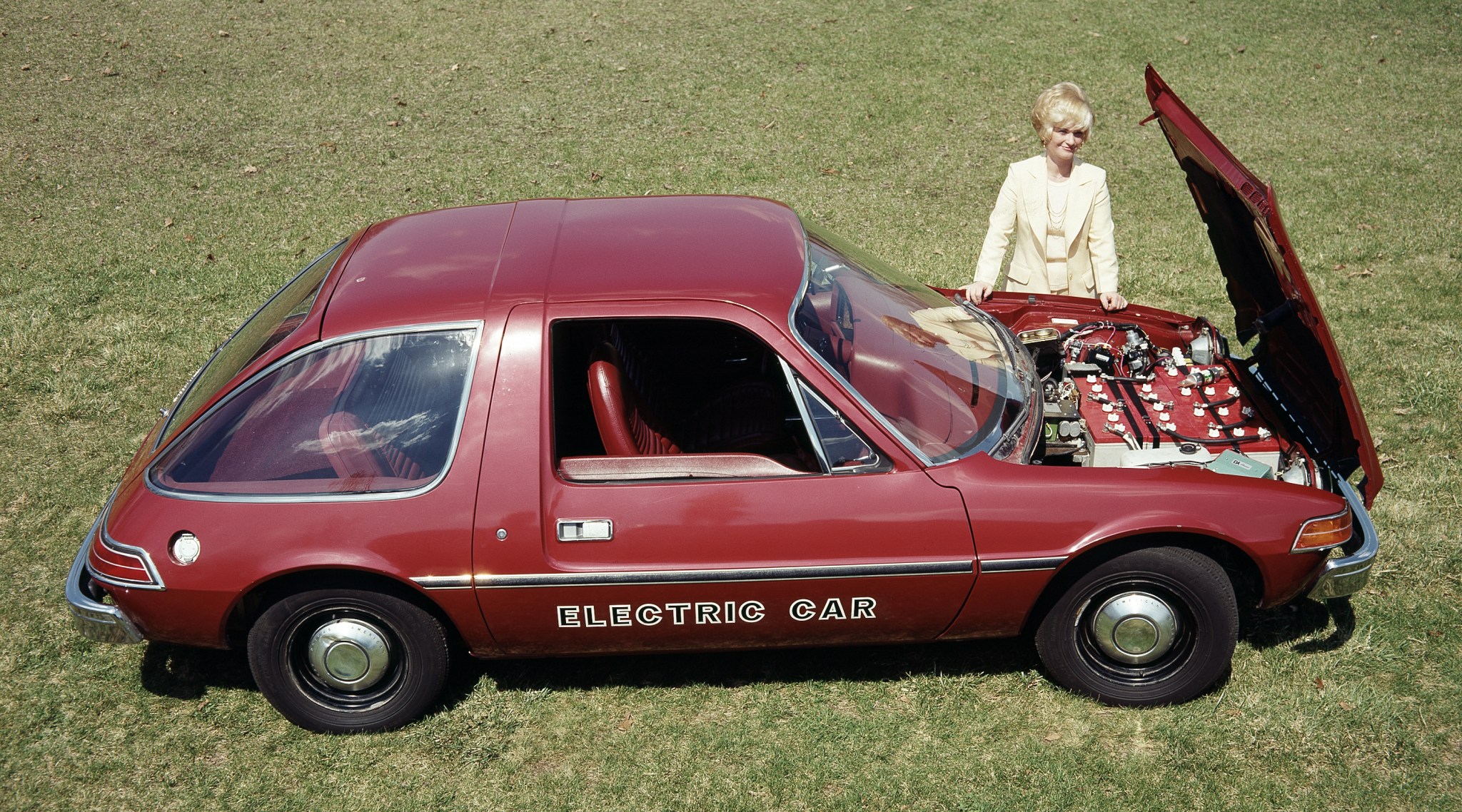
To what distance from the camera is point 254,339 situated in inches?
171

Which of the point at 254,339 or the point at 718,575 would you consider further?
the point at 254,339

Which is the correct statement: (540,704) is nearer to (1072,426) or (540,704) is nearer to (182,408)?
(182,408)

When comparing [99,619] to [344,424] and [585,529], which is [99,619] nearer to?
[344,424]

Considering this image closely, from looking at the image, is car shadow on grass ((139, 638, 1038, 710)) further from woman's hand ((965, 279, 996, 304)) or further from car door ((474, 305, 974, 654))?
woman's hand ((965, 279, 996, 304))

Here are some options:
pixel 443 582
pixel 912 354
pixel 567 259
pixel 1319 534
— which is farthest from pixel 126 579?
pixel 1319 534

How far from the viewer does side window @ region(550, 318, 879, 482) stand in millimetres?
3924

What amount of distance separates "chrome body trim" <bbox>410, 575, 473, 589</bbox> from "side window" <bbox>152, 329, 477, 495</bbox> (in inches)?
12.3

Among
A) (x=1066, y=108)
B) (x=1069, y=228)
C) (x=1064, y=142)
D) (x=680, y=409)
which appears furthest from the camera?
(x=1069, y=228)

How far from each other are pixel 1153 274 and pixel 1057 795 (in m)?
5.10

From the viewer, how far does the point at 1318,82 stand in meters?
12.2

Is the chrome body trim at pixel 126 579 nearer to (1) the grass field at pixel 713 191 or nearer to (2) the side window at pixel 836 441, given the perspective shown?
(1) the grass field at pixel 713 191

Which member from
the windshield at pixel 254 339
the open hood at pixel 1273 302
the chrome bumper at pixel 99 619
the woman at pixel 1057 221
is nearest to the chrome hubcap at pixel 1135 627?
the open hood at pixel 1273 302

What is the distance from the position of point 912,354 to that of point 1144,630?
1.28 metres

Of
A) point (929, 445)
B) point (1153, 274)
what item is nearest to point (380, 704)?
point (929, 445)
